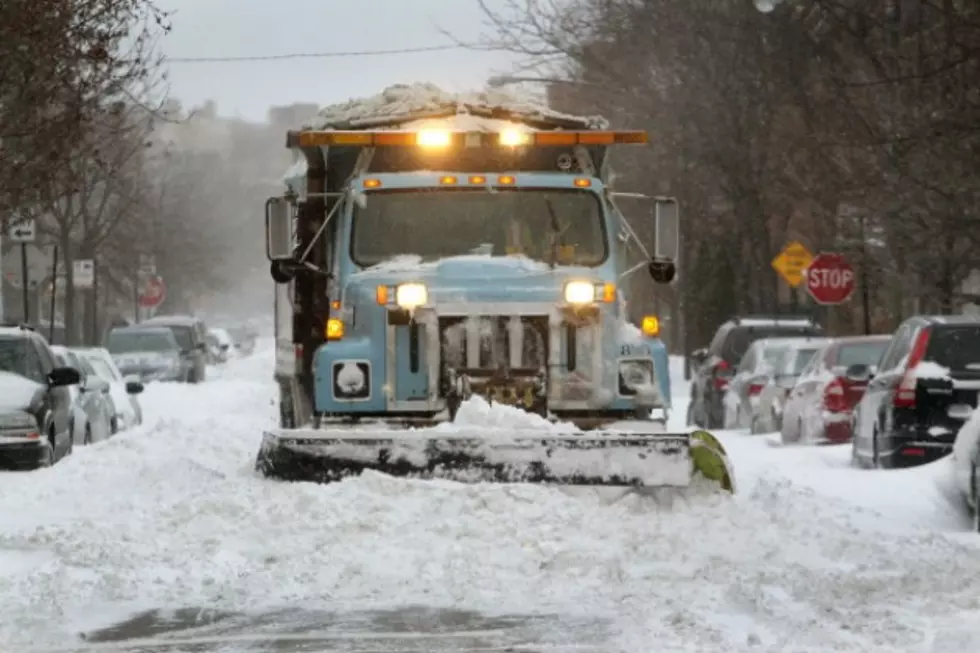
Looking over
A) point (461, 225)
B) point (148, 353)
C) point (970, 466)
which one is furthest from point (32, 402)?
point (148, 353)

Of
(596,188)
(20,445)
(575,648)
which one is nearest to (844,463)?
(596,188)

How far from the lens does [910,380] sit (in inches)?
735

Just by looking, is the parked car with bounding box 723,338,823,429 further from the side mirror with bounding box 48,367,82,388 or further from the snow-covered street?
the snow-covered street

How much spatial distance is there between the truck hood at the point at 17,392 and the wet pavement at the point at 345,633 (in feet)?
32.2

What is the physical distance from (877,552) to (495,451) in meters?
2.56

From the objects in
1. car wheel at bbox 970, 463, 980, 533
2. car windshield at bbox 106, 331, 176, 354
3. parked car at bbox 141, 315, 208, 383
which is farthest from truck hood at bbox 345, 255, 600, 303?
parked car at bbox 141, 315, 208, 383

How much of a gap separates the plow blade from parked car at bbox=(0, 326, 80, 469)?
667 cm

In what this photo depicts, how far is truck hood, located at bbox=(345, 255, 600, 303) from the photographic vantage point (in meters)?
15.3

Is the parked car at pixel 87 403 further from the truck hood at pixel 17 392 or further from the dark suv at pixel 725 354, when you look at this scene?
the dark suv at pixel 725 354

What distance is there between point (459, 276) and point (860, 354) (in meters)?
10.3

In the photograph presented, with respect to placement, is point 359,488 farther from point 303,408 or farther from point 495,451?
point 303,408

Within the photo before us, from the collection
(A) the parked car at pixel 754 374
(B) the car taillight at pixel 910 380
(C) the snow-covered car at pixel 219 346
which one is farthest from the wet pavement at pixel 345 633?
(C) the snow-covered car at pixel 219 346

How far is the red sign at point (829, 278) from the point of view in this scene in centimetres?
3628

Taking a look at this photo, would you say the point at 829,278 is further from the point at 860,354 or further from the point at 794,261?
the point at 860,354
